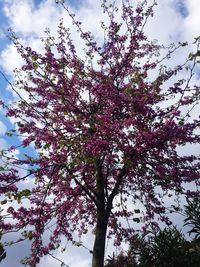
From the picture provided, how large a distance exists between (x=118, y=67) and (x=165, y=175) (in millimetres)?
5043

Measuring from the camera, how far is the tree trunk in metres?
14.3

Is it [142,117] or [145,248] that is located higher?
[142,117]

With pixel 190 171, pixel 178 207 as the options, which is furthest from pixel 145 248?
pixel 190 171

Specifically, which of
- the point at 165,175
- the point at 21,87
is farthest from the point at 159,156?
the point at 21,87

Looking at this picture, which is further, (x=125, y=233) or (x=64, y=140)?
(x=125, y=233)

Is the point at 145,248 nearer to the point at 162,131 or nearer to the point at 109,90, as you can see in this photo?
the point at 162,131

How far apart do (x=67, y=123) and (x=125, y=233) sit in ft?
17.6

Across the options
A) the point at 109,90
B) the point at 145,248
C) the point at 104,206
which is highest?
the point at 109,90

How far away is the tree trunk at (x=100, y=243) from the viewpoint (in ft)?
46.8

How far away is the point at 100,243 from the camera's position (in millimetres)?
14602

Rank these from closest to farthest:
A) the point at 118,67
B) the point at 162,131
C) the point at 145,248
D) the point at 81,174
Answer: the point at 162,131
the point at 145,248
the point at 81,174
the point at 118,67

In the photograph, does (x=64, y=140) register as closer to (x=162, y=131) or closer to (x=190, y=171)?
(x=162, y=131)

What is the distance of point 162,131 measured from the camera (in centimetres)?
1336

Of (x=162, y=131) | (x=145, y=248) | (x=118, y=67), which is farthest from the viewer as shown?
(x=118, y=67)
